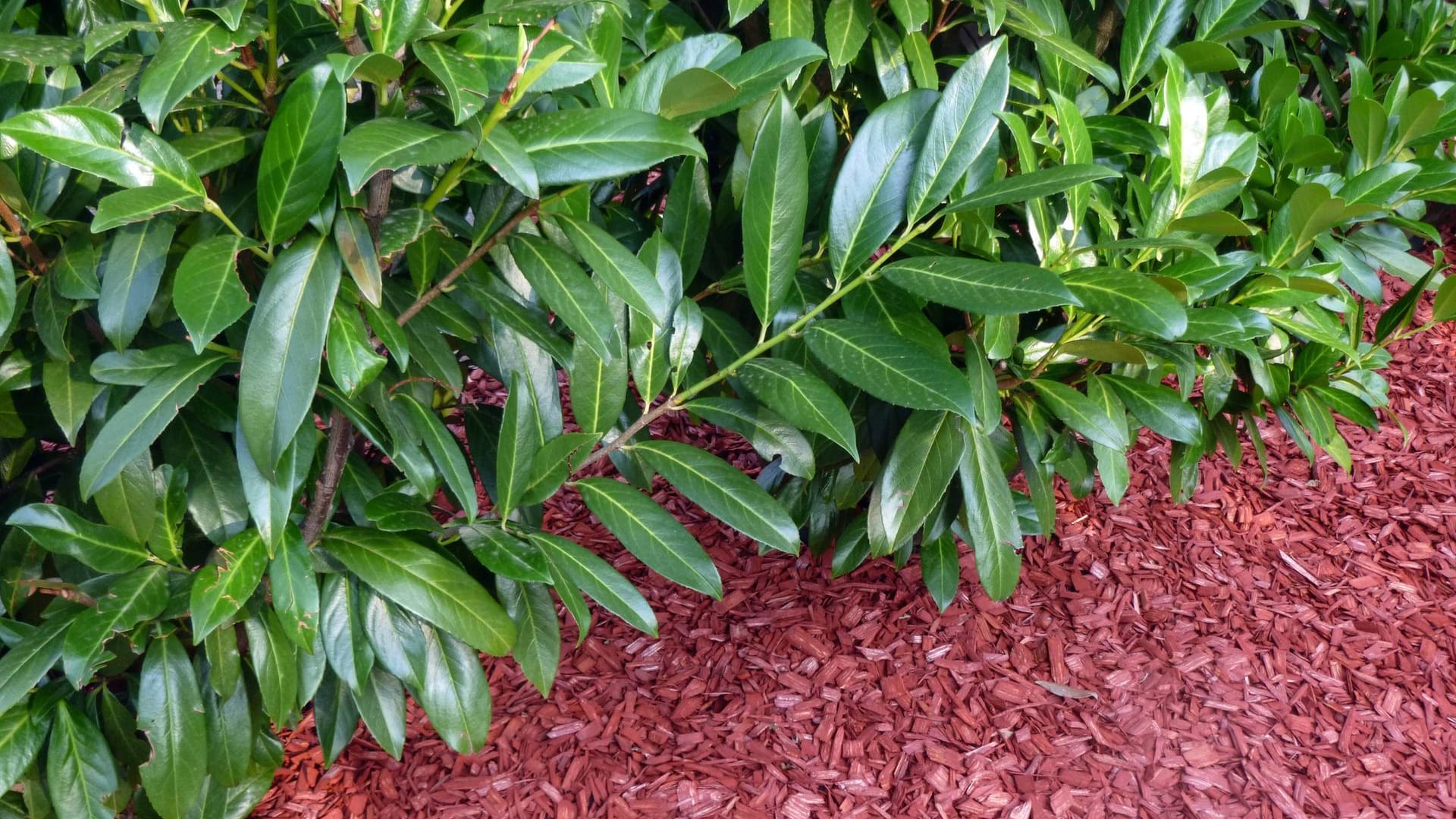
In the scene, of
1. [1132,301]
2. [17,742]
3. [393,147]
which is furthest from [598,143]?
[17,742]

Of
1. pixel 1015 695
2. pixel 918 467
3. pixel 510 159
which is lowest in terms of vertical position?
pixel 1015 695

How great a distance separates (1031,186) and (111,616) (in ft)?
4.29

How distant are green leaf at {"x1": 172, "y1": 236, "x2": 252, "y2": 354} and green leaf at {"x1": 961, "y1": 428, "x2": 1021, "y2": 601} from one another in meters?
1.14

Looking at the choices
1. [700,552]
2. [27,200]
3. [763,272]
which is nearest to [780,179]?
[763,272]

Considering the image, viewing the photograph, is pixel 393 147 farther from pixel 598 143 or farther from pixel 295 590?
pixel 295 590

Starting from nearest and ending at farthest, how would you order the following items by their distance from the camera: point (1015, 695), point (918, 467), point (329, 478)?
1. point (329, 478)
2. point (918, 467)
3. point (1015, 695)

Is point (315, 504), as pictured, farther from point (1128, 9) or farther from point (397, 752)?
point (1128, 9)

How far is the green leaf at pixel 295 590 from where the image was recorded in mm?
1344

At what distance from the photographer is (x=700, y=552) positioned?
1459 mm

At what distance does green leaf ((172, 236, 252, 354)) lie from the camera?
1.03m

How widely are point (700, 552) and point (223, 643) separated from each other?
0.70m

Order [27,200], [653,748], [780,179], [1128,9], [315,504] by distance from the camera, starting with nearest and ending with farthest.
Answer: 1. [27,200]
2. [780,179]
3. [315,504]
4. [1128,9]
5. [653,748]

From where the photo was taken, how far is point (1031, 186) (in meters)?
1.33

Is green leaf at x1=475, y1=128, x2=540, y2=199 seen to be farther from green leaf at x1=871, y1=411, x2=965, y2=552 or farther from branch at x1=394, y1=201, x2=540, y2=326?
green leaf at x1=871, y1=411, x2=965, y2=552
